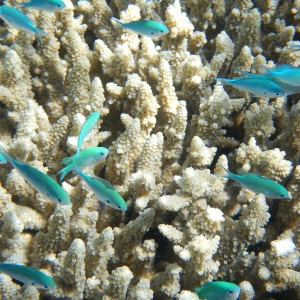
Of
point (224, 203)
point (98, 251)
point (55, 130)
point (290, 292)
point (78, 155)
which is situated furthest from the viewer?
point (55, 130)

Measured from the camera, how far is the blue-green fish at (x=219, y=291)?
179cm

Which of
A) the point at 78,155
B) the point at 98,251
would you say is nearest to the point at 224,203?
the point at 98,251

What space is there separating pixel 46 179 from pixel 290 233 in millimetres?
1773

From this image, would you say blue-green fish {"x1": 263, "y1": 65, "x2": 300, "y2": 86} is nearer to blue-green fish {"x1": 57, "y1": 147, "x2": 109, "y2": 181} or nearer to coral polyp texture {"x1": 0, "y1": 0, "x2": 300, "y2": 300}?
coral polyp texture {"x1": 0, "y1": 0, "x2": 300, "y2": 300}

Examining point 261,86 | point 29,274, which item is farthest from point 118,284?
point 261,86

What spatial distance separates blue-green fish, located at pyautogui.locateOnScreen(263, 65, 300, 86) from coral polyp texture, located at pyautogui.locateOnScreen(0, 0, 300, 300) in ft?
1.35

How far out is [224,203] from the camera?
2443mm

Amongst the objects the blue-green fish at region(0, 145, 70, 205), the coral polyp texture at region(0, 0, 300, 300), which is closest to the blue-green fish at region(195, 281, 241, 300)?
the coral polyp texture at region(0, 0, 300, 300)

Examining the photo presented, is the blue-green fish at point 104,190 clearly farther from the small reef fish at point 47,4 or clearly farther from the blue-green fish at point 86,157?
the small reef fish at point 47,4

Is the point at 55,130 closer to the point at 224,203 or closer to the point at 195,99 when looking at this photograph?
the point at 195,99

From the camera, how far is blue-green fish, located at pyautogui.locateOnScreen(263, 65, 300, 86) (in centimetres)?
213

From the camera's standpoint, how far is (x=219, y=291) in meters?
1.82

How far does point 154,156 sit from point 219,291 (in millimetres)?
1049

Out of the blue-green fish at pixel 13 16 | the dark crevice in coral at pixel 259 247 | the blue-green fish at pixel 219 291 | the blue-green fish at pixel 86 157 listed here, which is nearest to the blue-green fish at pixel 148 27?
the blue-green fish at pixel 13 16
